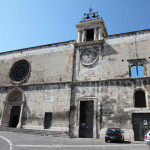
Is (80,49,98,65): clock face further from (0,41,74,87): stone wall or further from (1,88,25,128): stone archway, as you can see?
(1,88,25,128): stone archway

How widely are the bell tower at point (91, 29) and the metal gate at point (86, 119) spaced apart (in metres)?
8.07

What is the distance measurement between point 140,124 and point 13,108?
15665 millimetres

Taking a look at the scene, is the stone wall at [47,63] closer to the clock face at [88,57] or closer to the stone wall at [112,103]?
the clock face at [88,57]

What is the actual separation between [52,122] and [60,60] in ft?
25.1

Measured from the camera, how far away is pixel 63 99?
1806cm

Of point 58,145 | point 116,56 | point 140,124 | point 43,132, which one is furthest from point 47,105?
point 140,124

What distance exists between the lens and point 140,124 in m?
14.5

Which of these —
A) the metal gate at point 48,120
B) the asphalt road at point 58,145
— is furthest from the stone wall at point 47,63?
the asphalt road at point 58,145

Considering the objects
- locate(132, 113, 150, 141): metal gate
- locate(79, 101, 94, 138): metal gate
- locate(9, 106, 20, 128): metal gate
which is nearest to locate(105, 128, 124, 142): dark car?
locate(132, 113, 150, 141): metal gate

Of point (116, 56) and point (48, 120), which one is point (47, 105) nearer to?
point (48, 120)

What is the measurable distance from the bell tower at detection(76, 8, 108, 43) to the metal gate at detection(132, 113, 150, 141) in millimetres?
9818

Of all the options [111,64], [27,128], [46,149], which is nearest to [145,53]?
[111,64]

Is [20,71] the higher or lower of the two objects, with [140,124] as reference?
higher

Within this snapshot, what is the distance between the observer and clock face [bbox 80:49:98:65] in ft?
61.2
